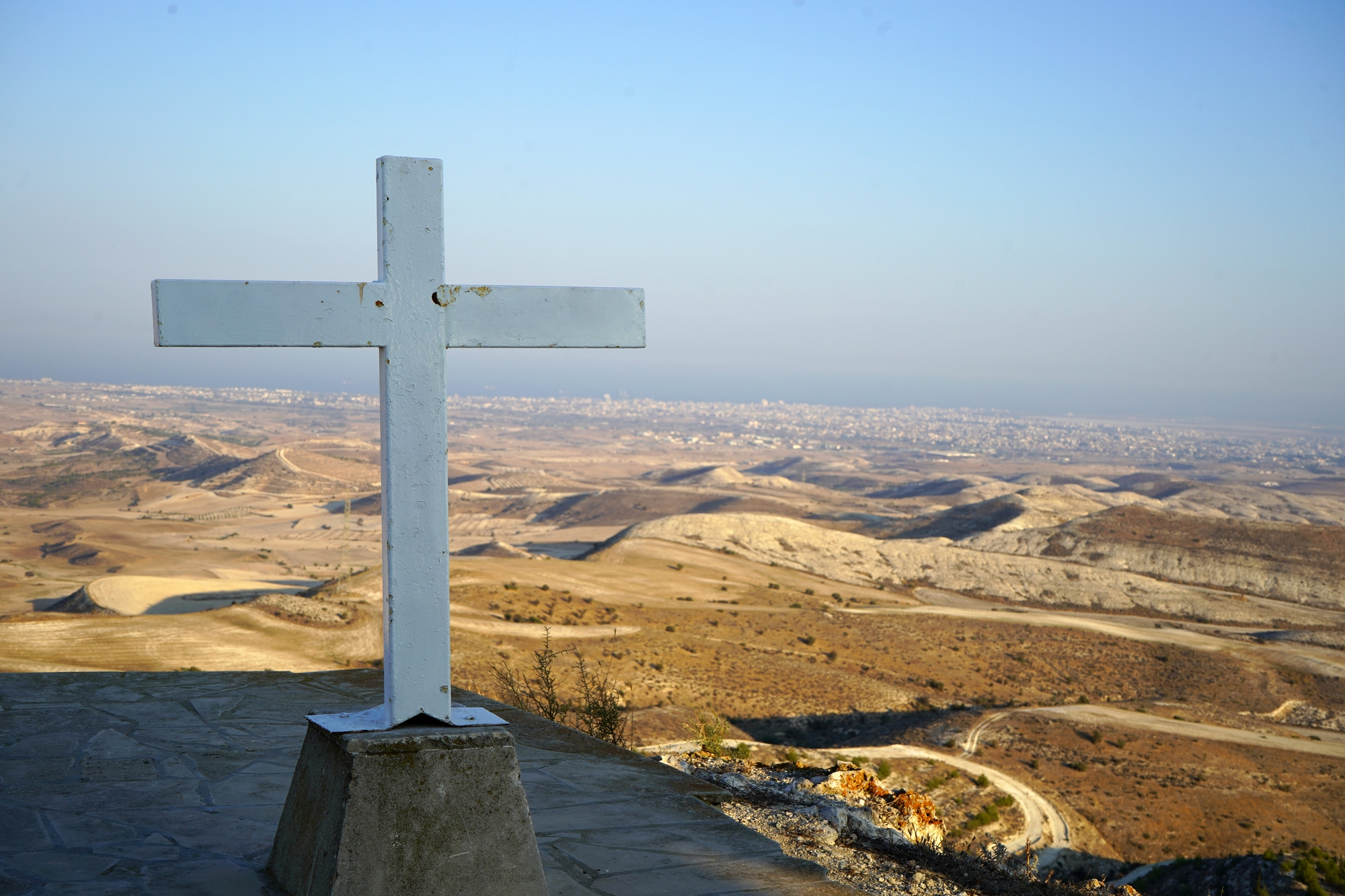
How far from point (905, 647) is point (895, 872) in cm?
2639

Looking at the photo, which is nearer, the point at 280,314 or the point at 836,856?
the point at 280,314

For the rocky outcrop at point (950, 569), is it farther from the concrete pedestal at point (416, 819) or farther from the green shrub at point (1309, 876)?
the concrete pedestal at point (416, 819)

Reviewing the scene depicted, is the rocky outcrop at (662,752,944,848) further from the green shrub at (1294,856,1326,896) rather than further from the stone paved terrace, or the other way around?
the green shrub at (1294,856,1326,896)

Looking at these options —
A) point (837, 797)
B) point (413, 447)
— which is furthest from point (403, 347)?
point (837, 797)

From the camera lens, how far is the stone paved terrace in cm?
330

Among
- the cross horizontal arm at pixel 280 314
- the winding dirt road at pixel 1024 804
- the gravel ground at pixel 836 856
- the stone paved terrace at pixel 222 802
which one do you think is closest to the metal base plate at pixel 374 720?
the stone paved terrace at pixel 222 802

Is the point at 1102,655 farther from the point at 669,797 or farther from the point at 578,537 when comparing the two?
the point at 578,537

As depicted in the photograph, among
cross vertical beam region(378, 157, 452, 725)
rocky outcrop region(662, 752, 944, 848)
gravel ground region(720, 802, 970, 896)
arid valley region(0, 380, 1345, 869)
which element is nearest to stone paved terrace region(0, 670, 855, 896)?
gravel ground region(720, 802, 970, 896)

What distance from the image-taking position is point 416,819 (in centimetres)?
281

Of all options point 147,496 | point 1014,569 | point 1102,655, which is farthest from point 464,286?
point 147,496

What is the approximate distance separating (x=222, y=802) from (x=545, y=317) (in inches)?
103

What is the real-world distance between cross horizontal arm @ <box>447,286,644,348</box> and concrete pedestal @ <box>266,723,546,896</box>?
1.26m

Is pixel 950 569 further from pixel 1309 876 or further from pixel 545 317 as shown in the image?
pixel 545 317

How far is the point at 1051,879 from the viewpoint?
4.31 meters
